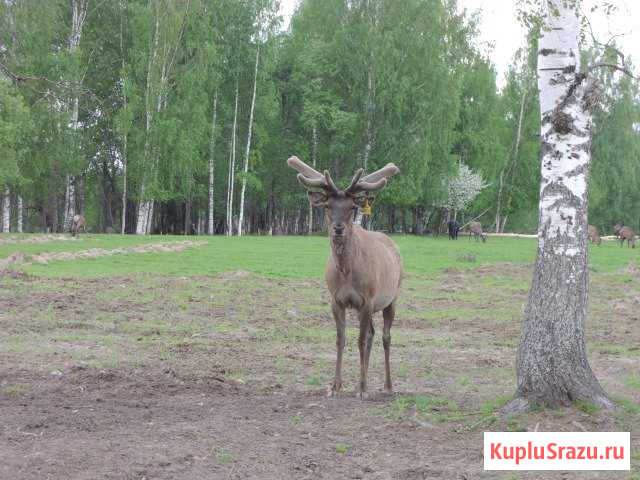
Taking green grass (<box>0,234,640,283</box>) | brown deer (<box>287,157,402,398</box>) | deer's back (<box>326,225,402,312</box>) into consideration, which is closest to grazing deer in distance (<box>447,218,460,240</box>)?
green grass (<box>0,234,640,283</box>)

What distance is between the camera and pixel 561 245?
23.0 feet

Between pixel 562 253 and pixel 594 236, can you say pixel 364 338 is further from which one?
pixel 594 236

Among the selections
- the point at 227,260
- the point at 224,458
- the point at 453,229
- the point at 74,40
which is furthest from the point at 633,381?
the point at 453,229

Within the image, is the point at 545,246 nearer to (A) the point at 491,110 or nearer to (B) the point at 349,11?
(B) the point at 349,11

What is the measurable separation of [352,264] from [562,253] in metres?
2.49

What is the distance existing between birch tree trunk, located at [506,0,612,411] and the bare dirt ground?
1.08 ft

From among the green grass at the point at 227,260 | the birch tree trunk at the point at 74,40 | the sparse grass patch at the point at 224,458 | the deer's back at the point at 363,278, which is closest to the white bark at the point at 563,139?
the deer's back at the point at 363,278

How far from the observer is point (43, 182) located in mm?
44656

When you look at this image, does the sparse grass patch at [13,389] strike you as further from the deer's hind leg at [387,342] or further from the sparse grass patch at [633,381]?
the sparse grass patch at [633,381]

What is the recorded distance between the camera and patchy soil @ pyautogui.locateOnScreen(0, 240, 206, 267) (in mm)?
23891

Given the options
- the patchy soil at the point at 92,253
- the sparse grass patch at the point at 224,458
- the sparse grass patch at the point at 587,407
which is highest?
the sparse grass patch at the point at 587,407

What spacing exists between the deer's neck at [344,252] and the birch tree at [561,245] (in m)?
2.18

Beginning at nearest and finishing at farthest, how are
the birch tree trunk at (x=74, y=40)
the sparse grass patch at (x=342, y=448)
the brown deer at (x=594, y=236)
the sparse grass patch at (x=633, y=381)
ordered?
the sparse grass patch at (x=342, y=448) < the sparse grass patch at (x=633, y=381) < the birch tree trunk at (x=74, y=40) < the brown deer at (x=594, y=236)

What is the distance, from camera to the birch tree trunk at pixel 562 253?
696 cm
